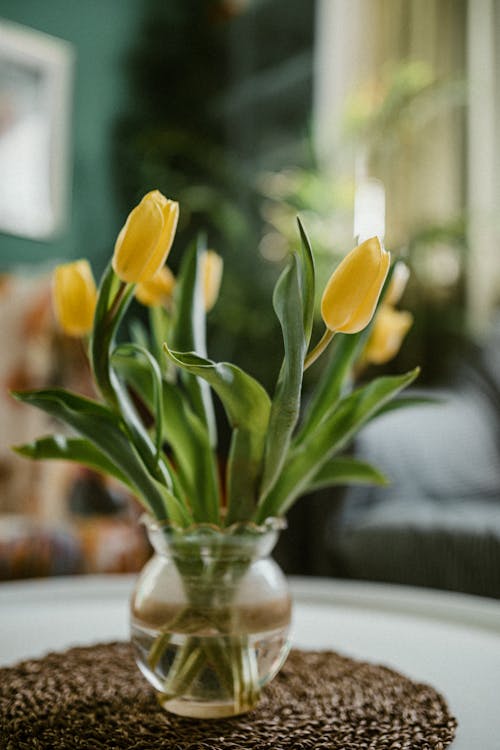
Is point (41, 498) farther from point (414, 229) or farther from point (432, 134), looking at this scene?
point (432, 134)

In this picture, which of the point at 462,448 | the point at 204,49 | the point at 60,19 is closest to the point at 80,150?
the point at 60,19

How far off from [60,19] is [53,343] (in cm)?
140

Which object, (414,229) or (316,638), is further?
(414,229)

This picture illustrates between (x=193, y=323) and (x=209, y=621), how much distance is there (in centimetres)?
24

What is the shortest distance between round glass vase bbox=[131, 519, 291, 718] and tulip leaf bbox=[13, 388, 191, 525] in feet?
0.07

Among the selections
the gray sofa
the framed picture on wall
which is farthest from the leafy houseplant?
the framed picture on wall

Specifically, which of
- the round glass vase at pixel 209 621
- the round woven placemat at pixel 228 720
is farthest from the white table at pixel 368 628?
the round glass vase at pixel 209 621

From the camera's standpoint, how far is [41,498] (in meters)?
1.90

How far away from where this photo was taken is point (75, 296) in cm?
63

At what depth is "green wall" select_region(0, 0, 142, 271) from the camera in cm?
285

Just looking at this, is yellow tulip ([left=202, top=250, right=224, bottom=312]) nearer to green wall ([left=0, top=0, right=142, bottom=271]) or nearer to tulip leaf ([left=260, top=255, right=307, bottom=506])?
tulip leaf ([left=260, top=255, right=307, bottom=506])

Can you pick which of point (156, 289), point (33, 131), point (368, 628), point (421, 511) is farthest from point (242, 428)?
point (33, 131)

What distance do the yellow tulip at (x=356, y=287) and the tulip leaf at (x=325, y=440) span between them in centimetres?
11

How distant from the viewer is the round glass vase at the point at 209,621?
1.89 feet
